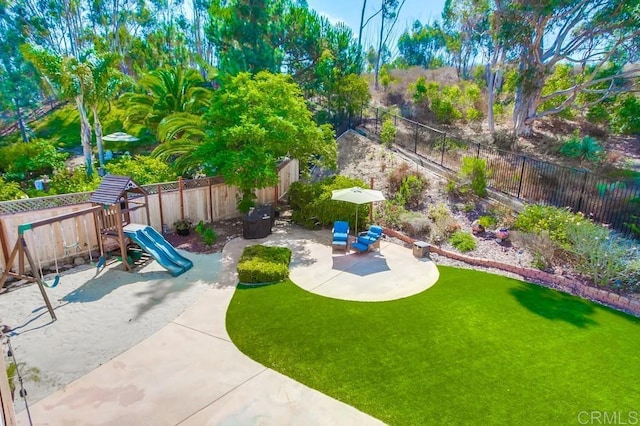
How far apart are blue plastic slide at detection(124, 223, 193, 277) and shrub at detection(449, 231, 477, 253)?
8.26 meters

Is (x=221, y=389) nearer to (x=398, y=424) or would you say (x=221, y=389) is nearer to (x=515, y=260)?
(x=398, y=424)

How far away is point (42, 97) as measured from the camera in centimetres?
4791

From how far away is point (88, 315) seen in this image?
7.97 metres

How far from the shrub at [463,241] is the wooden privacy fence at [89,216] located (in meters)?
7.52

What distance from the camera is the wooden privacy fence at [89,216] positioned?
9.17 metres

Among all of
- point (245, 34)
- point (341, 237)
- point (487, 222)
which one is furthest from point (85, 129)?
point (487, 222)

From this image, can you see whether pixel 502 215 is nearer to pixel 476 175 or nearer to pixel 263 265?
pixel 476 175

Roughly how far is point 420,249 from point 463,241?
5.29 ft

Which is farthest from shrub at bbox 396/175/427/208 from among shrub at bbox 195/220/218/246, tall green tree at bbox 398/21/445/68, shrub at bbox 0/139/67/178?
tall green tree at bbox 398/21/445/68

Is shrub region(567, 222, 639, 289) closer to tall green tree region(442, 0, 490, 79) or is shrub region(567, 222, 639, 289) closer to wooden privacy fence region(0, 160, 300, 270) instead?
wooden privacy fence region(0, 160, 300, 270)

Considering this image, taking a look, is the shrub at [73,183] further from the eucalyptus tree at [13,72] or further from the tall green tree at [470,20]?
the eucalyptus tree at [13,72]

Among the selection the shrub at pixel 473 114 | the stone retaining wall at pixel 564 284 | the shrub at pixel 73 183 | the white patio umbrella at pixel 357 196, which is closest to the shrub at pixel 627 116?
the shrub at pixel 473 114

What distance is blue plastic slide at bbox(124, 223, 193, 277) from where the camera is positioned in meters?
10.0

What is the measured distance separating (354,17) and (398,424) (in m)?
38.7
